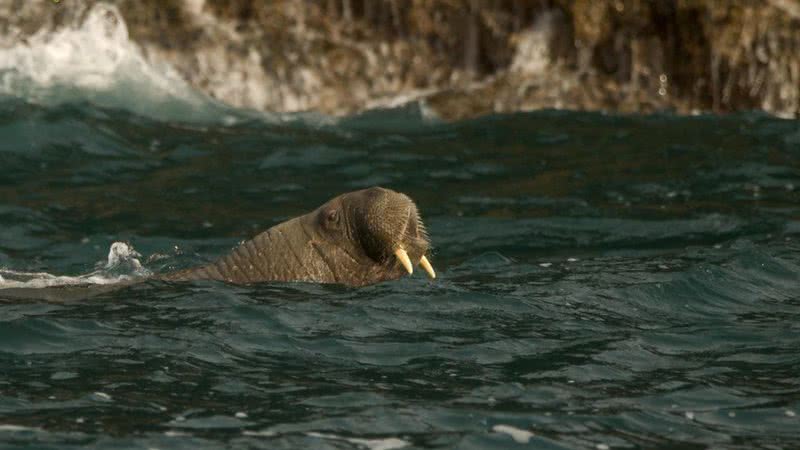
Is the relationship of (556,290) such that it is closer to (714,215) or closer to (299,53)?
(714,215)

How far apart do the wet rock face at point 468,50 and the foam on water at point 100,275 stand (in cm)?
778

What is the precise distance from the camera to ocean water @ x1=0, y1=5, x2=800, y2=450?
828cm

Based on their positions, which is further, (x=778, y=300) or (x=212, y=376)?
(x=778, y=300)

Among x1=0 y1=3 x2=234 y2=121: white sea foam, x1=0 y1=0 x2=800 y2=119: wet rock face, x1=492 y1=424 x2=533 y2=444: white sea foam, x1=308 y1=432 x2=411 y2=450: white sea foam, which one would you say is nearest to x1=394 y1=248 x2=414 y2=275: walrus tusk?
x1=492 y1=424 x2=533 y2=444: white sea foam

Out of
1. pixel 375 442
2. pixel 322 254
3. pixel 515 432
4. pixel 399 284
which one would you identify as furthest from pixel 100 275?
pixel 515 432

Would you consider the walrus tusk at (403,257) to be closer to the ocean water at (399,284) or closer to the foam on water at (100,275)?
the ocean water at (399,284)

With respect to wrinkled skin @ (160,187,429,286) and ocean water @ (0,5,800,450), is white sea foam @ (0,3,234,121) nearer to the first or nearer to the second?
ocean water @ (0,5,800,450)

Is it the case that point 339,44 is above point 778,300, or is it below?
above

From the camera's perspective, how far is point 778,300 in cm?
1156

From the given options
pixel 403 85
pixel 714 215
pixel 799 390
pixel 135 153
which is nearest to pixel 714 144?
pixel 714 215

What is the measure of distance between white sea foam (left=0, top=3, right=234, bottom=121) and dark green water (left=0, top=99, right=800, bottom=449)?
0.57m

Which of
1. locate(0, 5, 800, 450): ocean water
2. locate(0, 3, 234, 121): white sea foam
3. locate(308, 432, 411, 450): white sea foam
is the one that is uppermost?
locate(0, 3, 234, 121): white sea foam

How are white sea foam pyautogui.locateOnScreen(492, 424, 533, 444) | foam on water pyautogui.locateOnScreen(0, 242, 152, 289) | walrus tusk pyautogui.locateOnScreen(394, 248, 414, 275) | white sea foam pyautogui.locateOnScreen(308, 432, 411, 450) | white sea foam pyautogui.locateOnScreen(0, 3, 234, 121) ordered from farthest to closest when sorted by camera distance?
white sea foam pyautogui.locateOnScreen(0, 3, 234, 121)
foam on water pyautogui.locateOnScreen(0, 242, 152, 289)
walrus tusk pyautogui.locateOnScreen(394, 248, 414, 275)
white sea foam pyautogui.locateOnScreen(492, 424, 533, 444)
white sea foam pyautogui.locateOnScreen(308, 432, 411, 450)

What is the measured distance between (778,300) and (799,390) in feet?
8.72
